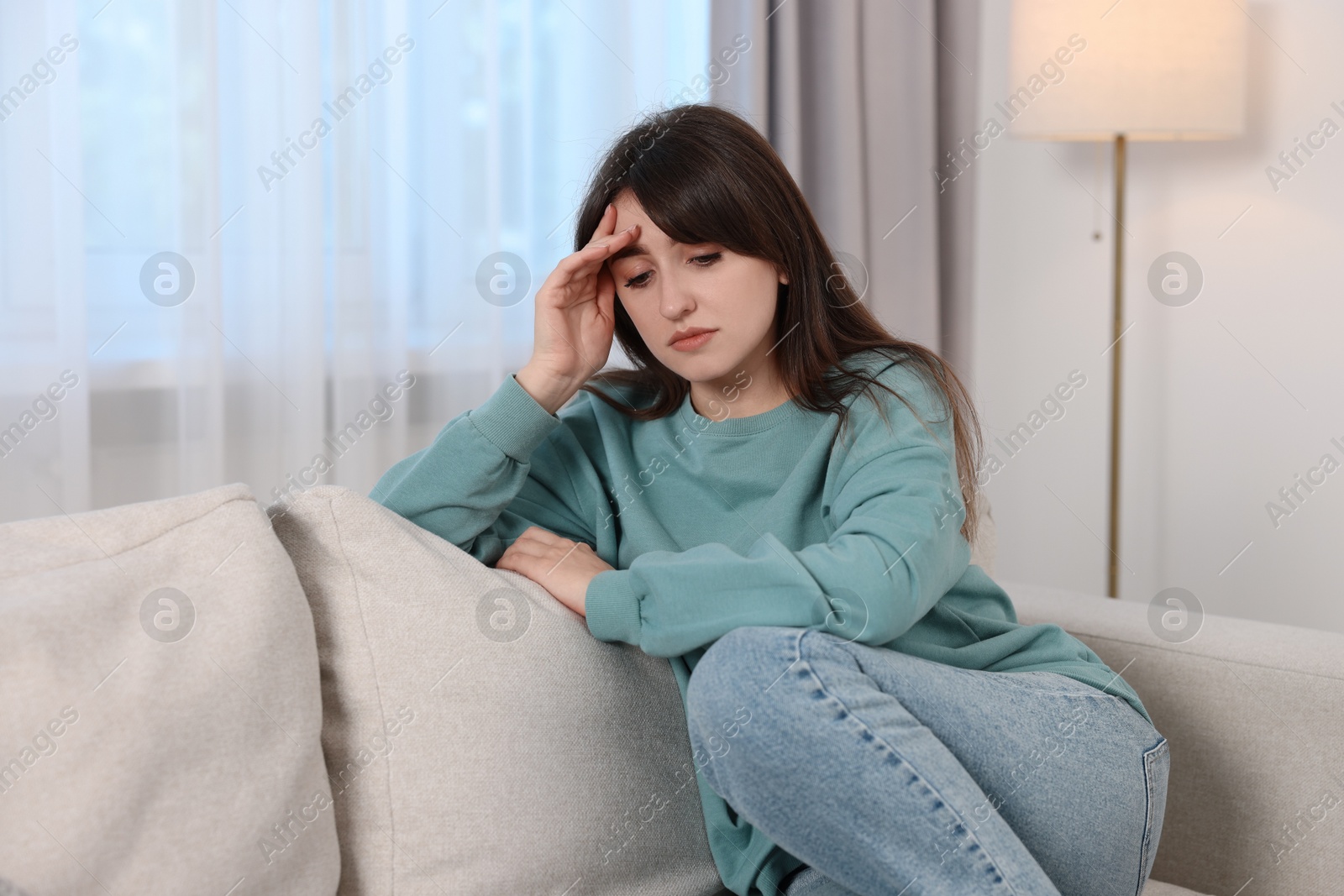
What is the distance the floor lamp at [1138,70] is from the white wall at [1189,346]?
213 mm

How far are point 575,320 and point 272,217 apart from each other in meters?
0.67

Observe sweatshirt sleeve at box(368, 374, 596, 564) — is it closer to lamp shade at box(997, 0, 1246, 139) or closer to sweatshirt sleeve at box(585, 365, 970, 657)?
sweatshirt sleeve at box(585, 365, 970, 657)

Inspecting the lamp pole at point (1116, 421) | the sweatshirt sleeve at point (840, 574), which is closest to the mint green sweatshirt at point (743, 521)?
the sweatshirt sleeve at point (840, 574)

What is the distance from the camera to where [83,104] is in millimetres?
1501

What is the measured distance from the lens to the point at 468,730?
923 millimetres

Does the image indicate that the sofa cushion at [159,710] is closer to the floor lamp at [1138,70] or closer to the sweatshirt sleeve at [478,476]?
the sweatshirt sleeve at [478,476]

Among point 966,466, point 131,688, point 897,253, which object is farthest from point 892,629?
point 897,253

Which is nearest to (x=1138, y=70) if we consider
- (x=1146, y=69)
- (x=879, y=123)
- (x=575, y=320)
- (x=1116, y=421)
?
(x=1146, y=69)

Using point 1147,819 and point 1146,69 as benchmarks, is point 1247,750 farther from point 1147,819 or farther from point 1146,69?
point 1146,69

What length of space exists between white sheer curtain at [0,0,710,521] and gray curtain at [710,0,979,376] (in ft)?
0.99

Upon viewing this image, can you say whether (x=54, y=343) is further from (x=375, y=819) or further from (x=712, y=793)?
(x=712, y=793)

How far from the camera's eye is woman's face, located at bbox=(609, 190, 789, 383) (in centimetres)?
117

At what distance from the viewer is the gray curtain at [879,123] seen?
223 cm

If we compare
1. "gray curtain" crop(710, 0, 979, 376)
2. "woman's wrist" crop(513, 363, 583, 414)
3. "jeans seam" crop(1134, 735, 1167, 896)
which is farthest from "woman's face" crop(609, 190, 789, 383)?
"gray curtain" crop(710, 0, 979, 376)
